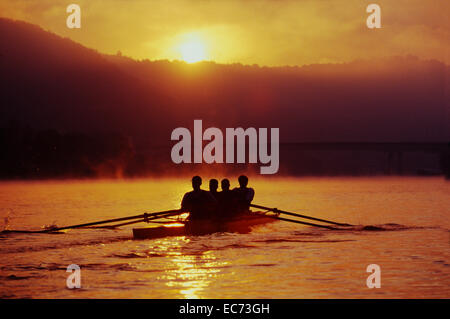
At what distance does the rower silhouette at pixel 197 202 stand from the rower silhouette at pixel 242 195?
1980mm

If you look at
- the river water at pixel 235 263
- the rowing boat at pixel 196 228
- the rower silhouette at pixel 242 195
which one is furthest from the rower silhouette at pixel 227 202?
the river water at pixel 235 263

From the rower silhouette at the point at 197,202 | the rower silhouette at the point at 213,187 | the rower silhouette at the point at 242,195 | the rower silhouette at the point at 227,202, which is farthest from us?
the rower silhouette at the point at 242,195

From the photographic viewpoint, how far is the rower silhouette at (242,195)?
87.6 feet

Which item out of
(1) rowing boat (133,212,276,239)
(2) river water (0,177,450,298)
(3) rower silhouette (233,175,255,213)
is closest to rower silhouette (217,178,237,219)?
(3) rower silhouette (233,175,255,213)

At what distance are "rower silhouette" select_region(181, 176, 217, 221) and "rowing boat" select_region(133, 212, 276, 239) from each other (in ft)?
1.18

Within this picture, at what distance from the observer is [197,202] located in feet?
80.8

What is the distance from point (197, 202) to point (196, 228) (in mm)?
978

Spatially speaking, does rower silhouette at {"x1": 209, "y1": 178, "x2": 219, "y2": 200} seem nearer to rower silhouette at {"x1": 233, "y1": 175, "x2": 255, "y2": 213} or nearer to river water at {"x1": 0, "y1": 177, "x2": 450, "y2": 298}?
rower silhouette at {"x1": 233, "y1": 175, "x2": 255, "y2": 213}

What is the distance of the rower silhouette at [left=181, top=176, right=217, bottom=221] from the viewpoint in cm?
2452

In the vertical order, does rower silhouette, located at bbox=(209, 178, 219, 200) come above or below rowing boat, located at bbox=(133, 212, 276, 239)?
above

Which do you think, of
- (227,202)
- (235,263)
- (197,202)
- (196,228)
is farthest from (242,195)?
(235,263)

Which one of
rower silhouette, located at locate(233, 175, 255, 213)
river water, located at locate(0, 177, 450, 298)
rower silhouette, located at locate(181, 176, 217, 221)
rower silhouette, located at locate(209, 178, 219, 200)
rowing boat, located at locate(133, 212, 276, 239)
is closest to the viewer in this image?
river water, located at locate(0, 177, 450, 298)

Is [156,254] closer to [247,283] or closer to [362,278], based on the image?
[247,283]

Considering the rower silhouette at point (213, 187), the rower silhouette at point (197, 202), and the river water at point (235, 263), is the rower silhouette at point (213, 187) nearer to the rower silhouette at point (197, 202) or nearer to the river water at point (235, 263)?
the rower silhouette at point (197, 202)
